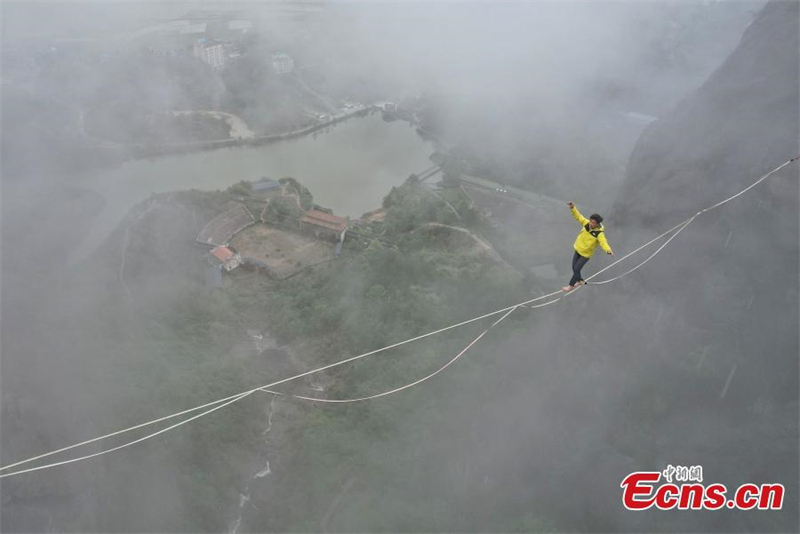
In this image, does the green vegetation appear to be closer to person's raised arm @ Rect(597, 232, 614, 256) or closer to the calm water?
person's raised arm @ Rect(597, 232, 614, 256)

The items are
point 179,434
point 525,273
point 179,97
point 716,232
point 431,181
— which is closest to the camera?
point 716,232

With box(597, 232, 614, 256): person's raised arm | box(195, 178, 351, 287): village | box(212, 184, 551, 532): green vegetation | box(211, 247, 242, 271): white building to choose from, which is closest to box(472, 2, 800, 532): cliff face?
box(212, 184, 551, 532): green vegetation

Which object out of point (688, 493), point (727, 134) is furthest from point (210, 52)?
point (688, 493)

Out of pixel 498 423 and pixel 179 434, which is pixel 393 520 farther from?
pixel 179 434

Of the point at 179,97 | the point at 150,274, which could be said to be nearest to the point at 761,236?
the point at 150,274

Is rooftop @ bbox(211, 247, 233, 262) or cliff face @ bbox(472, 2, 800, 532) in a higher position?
cliff face @ bbox(472, 2, 800, 532)

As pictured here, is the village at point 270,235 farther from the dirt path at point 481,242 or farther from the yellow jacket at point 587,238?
the yellow jacket at point 587,238
